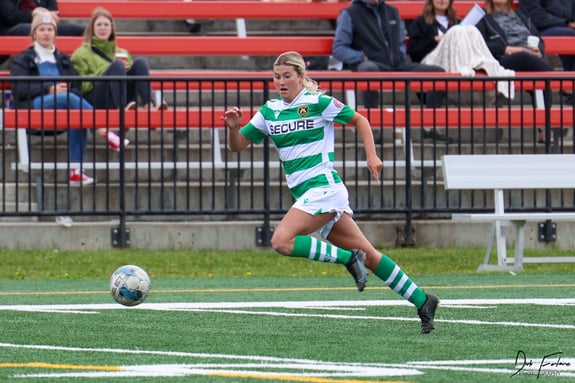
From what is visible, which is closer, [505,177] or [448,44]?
[505,177]

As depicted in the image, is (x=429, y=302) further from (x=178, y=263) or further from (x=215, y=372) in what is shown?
(x=178, y=263)

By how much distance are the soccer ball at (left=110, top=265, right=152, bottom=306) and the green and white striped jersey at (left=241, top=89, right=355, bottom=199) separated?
1.20 m

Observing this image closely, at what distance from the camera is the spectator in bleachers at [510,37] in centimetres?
1989

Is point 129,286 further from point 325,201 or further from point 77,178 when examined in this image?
point 77,178

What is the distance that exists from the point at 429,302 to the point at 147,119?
7.56 meters

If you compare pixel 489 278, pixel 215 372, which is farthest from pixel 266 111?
pixel 489 278

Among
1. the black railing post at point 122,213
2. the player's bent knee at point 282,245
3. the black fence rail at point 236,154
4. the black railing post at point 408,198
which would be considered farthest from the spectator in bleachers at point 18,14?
the player's bent knee at point 282,245

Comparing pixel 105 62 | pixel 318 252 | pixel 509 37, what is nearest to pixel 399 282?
pixel 318 252

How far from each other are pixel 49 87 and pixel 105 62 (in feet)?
4.47

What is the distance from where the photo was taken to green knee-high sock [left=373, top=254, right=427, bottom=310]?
9766mm

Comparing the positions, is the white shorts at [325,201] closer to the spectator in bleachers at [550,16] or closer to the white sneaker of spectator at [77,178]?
the white sneaker of spectator at [77,178]

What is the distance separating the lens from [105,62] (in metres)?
17.8

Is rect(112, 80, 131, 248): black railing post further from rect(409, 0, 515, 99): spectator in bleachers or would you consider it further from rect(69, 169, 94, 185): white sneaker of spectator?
rect(409, 0, 515, 99): spectator in bleachers

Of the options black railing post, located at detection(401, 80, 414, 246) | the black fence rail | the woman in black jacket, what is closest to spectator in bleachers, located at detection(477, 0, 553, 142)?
the woman in black jacket
